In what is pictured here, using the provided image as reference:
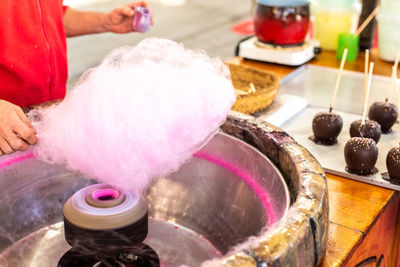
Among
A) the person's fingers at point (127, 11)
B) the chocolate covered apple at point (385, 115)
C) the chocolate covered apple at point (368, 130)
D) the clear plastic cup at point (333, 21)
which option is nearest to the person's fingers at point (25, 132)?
the person's fingers at point (127, 11)

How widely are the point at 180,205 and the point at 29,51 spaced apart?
0.53 m

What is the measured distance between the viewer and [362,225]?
948 millimetres

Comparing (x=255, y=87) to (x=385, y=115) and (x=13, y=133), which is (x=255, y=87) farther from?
(x=13, y=133)

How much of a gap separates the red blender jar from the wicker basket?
36 cm

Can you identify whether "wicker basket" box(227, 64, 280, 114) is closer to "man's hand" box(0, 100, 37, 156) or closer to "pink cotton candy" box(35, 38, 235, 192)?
"pink cotton candy" box(35, 38, 235, 192)

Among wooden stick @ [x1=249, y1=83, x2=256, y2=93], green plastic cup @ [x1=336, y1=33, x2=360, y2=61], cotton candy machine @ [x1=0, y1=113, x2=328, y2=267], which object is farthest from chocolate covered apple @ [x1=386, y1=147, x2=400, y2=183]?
green plastic cup @ [x1=336, y1=33, x2=360, y2=61]

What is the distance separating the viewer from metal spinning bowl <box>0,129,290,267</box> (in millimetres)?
977

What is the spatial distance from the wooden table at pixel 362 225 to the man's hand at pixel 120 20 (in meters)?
0.71

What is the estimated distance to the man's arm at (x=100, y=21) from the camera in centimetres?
141

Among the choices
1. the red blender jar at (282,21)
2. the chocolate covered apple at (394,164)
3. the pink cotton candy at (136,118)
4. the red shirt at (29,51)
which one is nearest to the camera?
the pink cotton candy at (136,118)

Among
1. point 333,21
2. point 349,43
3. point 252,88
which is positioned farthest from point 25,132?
point 333,21

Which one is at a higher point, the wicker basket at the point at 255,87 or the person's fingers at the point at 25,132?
the person's fingers at the point at 25,132

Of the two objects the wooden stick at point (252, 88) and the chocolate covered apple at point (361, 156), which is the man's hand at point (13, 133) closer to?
the chocolate covered apple at point (361, 156)

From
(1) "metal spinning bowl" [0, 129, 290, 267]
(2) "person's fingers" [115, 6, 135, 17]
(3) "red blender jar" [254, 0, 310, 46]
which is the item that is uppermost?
(2) "person's fingers" [115, 6, 135, 17]
